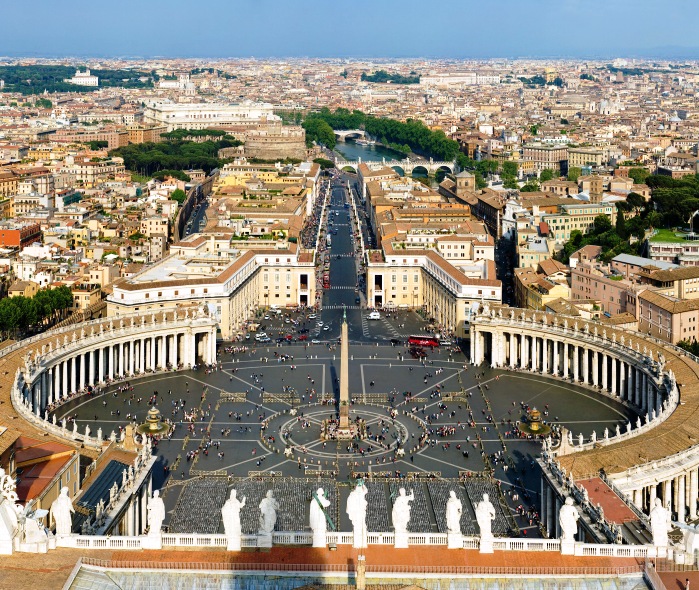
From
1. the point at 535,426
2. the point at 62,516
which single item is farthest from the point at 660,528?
the point at 535,426

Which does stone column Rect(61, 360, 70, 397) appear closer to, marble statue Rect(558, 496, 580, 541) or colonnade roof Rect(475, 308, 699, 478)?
colonnade roof Rect(475, 308, 699, 478)

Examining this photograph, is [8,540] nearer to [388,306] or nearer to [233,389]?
[233,389]

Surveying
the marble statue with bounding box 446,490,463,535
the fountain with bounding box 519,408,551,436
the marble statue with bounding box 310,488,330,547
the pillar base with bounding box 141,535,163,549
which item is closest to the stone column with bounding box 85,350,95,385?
the fountain with bounding box 519,408,551,436

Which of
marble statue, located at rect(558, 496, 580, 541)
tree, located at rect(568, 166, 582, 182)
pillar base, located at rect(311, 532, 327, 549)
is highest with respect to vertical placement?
marble statue, located at rect(558, 496, 580, 541)

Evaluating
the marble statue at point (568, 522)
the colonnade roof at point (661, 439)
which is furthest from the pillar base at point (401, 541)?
the colonnade roof at point (661, 439)

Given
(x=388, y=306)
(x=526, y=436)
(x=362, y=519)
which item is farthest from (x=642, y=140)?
(x=362, y=519)

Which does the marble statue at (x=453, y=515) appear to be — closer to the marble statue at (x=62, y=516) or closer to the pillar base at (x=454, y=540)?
the pillar base at (x=454, y=540)

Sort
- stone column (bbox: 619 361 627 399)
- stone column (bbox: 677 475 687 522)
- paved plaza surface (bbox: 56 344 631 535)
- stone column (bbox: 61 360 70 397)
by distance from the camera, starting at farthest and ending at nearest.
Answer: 1. stone column (bbox: 619 361 627 399)
2. stone column (bbox: 61 360 70 397)
3. paved plaza surface (bbox: 56 344 631 535)
4. stone column (bbox: 677 475 687 522)
